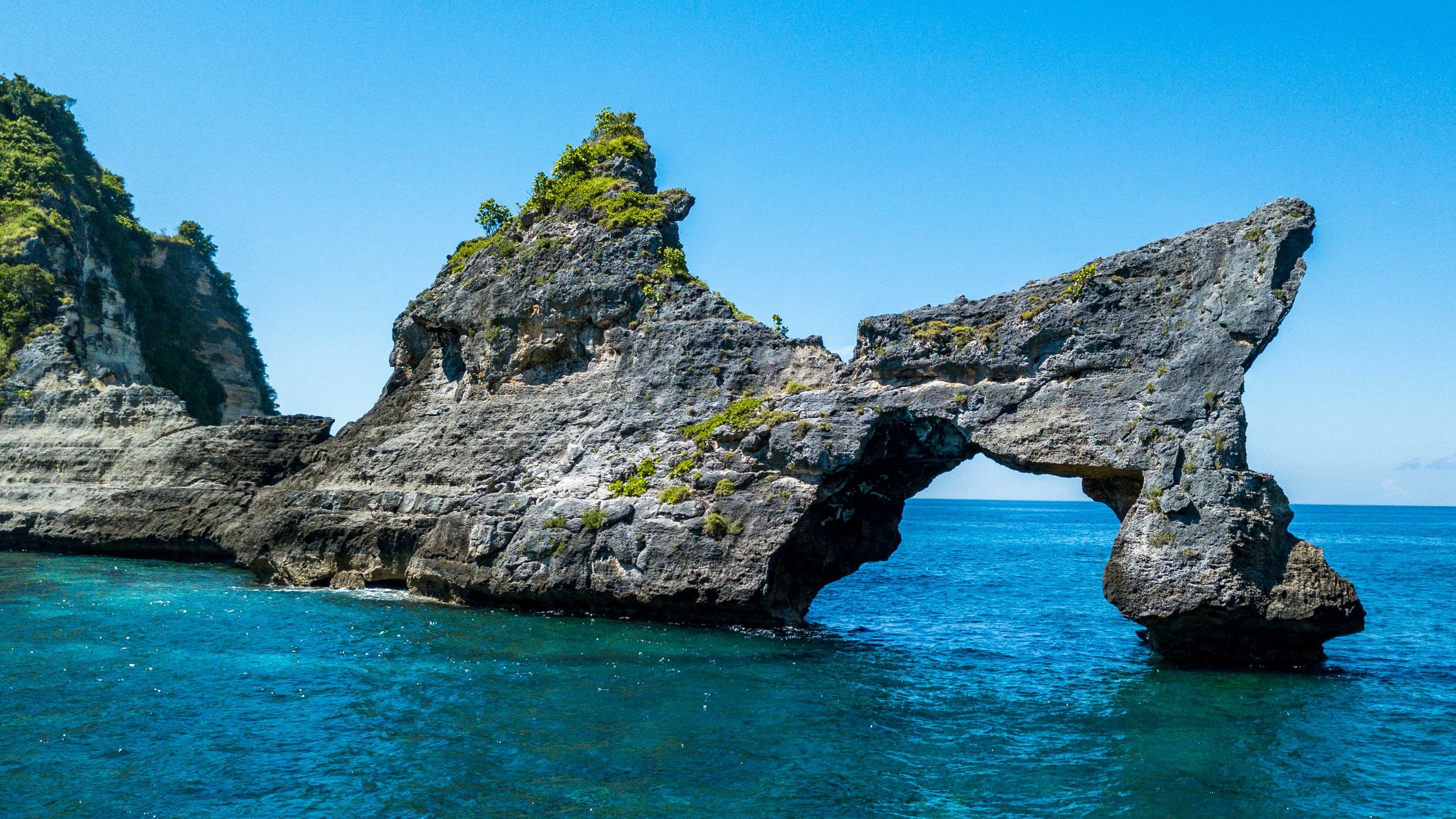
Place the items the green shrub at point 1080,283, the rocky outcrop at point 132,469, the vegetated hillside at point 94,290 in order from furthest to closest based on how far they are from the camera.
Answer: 1. the vegetated hillside at point 94,290
2. the rocky outcrop at point 132,469
3. the green shrub at point 1080,283

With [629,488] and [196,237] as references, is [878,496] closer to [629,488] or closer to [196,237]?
[629,488]

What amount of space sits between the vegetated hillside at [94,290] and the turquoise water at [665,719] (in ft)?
65.0

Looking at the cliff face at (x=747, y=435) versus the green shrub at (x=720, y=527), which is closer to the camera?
the cliff face at (x=747, y=435)

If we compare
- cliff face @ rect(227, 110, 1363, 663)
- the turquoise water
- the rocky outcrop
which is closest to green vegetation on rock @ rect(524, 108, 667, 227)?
cliff face @ rect(227, 110, 1363, 663)

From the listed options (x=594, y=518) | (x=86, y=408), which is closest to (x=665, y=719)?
(x=594, y=518)

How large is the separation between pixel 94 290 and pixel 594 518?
35.7 metres

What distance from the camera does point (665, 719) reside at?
46.0ft

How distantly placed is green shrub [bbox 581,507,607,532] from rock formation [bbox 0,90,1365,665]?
8 cm

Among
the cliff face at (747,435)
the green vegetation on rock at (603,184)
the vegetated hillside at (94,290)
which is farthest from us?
the vegetated hillside at (94,290)

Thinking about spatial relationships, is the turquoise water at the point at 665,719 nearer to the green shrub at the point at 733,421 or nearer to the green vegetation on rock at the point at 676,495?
the green vegetation on rock at the point at 676,495

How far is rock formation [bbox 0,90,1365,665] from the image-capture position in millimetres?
17172

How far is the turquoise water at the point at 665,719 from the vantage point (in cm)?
1109

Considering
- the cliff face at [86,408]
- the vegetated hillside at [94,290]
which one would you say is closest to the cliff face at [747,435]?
the cliff face at [86,408]

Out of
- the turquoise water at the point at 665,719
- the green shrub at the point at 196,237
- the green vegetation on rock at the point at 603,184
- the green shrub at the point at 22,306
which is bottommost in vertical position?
the turquoise water at the point at 665,719
